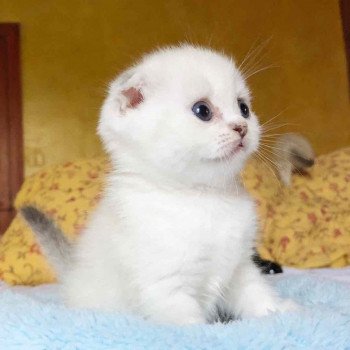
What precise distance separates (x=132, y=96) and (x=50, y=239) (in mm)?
378

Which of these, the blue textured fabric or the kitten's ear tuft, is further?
the kitten's ear tuft

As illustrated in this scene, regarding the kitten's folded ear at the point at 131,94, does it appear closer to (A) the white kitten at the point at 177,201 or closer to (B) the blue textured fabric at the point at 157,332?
(A) the white kitten at the point at 177,201

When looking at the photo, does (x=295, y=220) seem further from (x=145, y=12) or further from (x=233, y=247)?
(x=145, y=12)

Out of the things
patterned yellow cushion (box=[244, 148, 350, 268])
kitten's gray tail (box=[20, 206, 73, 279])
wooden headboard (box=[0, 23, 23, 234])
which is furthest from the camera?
wooden headboard (box=[0, 23, 23, 234])

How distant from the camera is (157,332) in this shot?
64 cm

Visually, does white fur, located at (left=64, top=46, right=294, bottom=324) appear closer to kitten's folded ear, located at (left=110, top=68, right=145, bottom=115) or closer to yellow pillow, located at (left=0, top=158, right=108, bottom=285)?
kitten's folded ear, located at (left=110, top=68, right=145, bottom=115)

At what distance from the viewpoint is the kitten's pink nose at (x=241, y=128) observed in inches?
31.0

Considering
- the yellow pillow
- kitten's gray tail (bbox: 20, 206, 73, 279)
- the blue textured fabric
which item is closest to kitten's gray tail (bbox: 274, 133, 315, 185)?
the yellow pillow

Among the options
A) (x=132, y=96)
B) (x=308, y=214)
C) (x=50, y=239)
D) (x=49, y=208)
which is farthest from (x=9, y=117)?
(x=132, y=96)

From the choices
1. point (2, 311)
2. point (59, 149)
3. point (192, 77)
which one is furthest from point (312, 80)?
Result: point (2, 311)

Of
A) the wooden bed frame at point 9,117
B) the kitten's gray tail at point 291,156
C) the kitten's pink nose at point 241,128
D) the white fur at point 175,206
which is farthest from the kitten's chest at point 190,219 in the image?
the wooden bed frame at point 9,117

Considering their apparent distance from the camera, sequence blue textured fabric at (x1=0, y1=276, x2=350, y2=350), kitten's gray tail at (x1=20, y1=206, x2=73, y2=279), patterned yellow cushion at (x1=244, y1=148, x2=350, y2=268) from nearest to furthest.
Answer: blue textured fabric at (x1=0, y1=276, x2=350, y2=350) < kitten's gray tail at (x1=20, y1=206, x2=73, y2=279) < patterned yellow cushion at (x1=244, y1=148, x2=350, y2=268)

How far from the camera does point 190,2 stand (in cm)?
255

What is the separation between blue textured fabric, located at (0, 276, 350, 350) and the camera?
0.63 m
